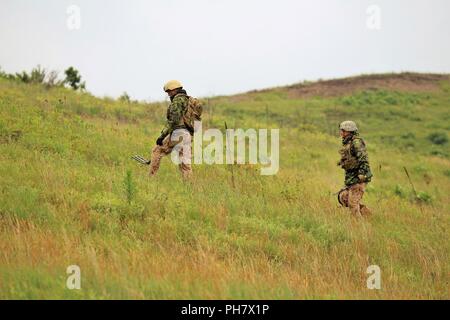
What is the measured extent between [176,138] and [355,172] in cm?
316

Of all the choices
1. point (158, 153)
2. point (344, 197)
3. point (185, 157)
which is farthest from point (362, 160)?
point (158, 153)

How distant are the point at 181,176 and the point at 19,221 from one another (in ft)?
14.4

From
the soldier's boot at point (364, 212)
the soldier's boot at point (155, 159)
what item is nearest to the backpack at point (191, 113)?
the soldier's boot at point (155, 159)

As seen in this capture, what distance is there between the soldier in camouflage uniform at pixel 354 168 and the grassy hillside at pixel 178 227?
28cm

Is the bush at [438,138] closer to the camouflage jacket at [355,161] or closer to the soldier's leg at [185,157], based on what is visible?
the camouflage jacket at [355,161]

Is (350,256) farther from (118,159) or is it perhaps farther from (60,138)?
(60,138)

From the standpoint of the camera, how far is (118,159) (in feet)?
37.8

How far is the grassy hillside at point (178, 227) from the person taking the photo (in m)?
5.44

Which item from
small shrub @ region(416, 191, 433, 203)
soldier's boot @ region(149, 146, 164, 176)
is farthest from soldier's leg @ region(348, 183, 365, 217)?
small shrub @ region(416, 191, 433, 203)

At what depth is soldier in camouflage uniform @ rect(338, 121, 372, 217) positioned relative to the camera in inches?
387

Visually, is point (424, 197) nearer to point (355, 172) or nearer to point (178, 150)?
point (355, 172)

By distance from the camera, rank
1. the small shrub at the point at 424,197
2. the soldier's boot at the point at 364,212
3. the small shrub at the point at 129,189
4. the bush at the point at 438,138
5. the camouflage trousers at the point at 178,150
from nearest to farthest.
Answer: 1. the small shrub at the point at 129,189
2. the soldier's boot at the point at 364,212
3. the camouflage trousers at the point at 178,150
4. the small shrub at the point at 424,197
5. the bush at the point at 438,138

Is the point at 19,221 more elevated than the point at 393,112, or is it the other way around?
the point at 393,112
